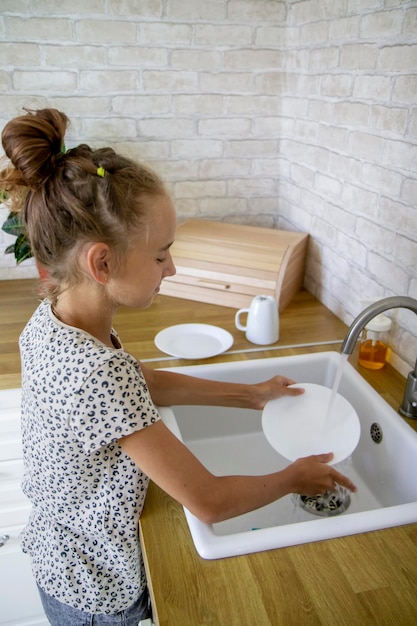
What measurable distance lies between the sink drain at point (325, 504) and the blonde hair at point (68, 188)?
65 cm

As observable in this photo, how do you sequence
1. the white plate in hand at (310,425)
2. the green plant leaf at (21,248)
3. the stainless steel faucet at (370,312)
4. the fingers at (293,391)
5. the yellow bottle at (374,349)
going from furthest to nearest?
the green plant leaf at (21,248) < the yellow bottle at (374,349) < the fingers at (293,391) < the white plate in hand at (310,425) < the stainless steel faucet at (370,312)

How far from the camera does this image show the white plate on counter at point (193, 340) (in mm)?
1360

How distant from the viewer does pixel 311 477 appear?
3.05 ft

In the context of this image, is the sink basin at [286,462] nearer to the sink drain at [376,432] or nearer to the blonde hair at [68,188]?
the sink drain at [376,432]

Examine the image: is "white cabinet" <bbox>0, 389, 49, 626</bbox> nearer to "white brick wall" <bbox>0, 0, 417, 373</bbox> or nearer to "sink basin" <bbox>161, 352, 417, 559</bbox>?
"sink basin" <bbox>161, 352, 417, 559</bbox>

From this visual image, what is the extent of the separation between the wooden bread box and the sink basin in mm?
304

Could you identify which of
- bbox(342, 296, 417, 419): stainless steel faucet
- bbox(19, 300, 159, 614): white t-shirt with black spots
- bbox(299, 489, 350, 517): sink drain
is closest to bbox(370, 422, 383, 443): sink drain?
bbox(299, 489, 350, 517): sink drain

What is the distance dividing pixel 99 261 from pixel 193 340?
0.67 meters

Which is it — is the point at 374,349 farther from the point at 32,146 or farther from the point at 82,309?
the point at 32,146

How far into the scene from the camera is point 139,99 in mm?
1733

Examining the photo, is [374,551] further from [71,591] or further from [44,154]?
[44,154]

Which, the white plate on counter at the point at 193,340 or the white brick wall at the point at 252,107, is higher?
the white brick wall at the point at 252,107

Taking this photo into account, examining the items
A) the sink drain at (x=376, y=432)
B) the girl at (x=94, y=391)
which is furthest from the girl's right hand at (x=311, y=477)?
the sink drain at (x=376, y=432)

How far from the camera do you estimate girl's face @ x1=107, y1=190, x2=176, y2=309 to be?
2.69 feet
